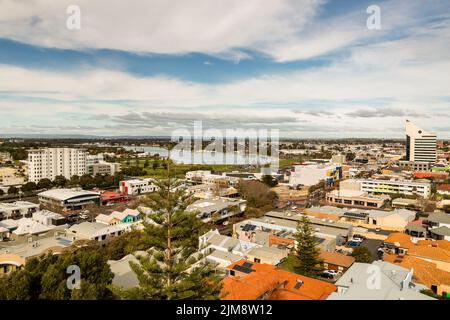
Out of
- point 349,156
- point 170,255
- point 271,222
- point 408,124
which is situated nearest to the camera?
point 170,255

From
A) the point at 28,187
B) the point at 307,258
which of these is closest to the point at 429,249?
the point at 307,258

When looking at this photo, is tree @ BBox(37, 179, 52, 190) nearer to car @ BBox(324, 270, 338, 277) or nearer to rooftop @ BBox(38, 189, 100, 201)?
rooftop @ BBox(38, 189, 100, 201)

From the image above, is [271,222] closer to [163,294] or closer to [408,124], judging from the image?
[163,294]

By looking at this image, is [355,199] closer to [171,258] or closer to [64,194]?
[171,258]

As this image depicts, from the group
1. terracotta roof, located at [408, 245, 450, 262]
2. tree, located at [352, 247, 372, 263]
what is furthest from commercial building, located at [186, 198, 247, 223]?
terracotta roof, located at [408, 245, 450, 262]
